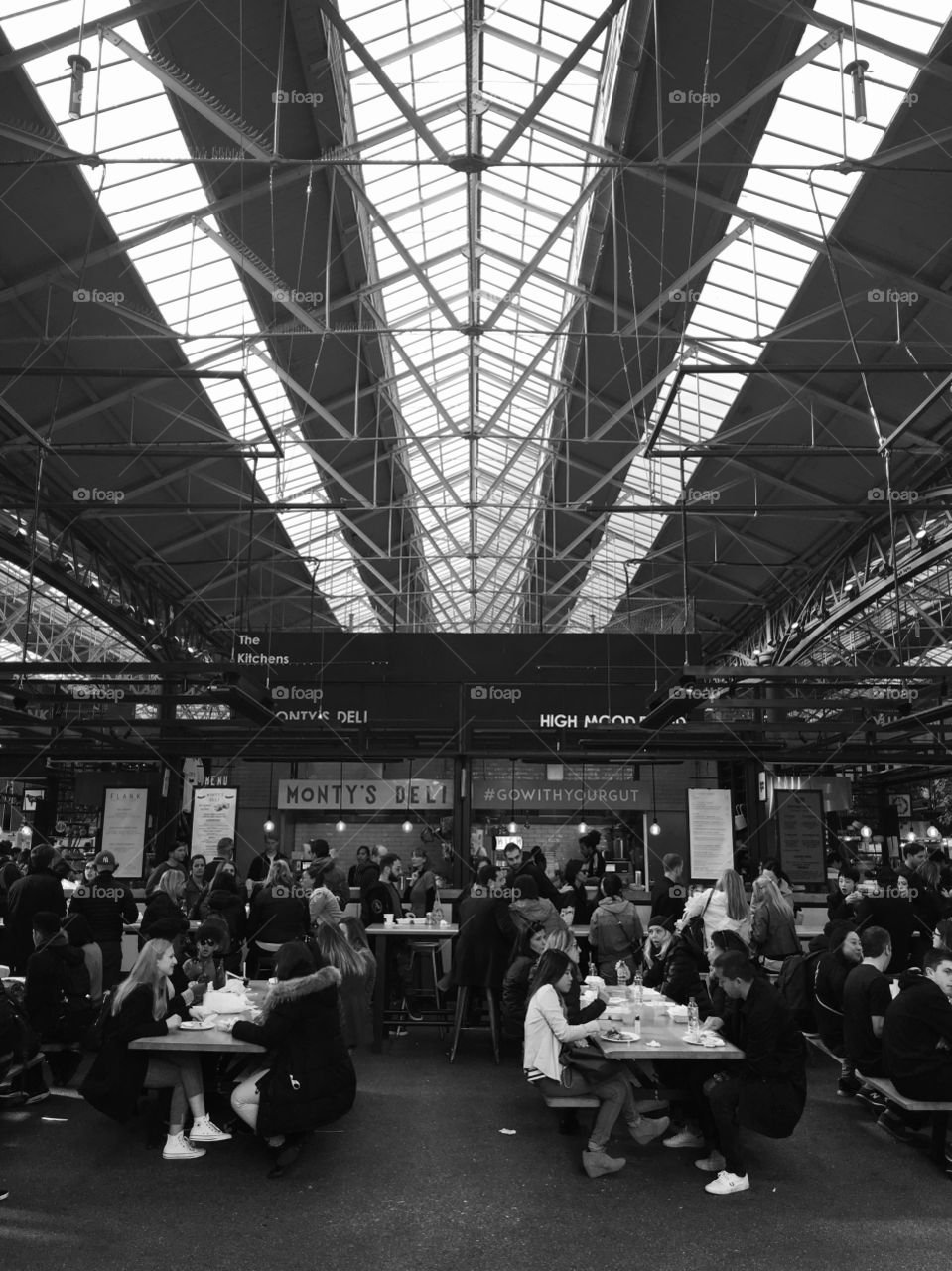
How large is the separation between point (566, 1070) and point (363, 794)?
878 cm

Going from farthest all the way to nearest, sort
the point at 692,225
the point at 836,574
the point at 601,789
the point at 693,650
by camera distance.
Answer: the point at 836,574 → the point at 601,789 → the point at 693,650 → the point at 692,225

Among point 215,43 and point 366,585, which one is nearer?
point 215,43

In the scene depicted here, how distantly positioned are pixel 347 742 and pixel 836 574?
8360 mm

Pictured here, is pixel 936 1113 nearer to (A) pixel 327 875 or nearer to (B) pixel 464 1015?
(B) pixel 464 1015

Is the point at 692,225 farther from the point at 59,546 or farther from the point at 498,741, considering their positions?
the point at 59,546

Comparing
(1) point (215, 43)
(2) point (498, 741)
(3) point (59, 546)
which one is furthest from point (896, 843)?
(1) point (215, 43)

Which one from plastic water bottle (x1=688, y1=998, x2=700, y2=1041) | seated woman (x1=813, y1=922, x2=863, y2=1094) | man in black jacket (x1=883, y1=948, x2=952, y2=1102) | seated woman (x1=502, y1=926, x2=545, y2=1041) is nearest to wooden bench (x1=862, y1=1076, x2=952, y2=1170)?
man in black jacket (x1=883, y1=948, x2=952, y2=1102)

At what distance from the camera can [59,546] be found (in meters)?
13.3

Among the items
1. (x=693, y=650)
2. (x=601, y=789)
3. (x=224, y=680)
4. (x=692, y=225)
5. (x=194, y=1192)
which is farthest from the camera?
(x=601, y=789)

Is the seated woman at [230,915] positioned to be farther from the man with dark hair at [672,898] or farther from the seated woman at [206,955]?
the man with dark hair at [672,898]

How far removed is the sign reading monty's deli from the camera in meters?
14.0

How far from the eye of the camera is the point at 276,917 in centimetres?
881

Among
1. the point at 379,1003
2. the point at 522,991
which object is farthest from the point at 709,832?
the point at 522,991

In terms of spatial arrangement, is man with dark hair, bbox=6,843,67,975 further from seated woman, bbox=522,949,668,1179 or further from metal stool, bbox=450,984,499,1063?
seated woman, bbox=522,949,668,1179
